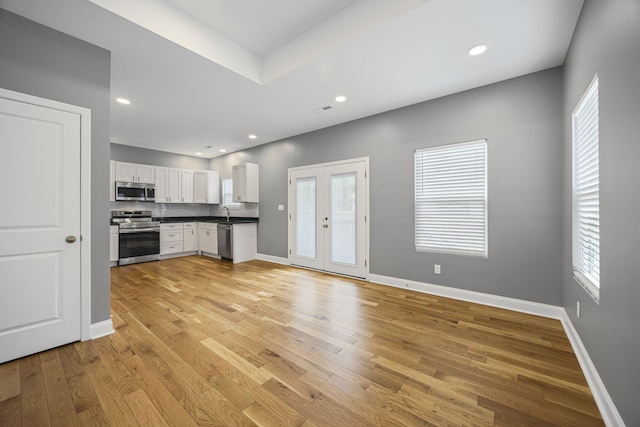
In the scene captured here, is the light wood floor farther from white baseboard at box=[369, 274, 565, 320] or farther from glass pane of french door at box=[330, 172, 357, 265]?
glass pane of french door at box=[330, 172, 357, 265]

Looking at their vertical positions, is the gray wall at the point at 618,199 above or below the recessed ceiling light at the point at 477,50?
below

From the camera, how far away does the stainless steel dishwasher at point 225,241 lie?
5.79 meters

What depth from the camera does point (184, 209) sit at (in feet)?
23.9

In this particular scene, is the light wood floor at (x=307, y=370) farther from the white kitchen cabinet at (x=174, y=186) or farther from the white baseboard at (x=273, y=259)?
the white kitchen cabinet at (x=174, y=186)

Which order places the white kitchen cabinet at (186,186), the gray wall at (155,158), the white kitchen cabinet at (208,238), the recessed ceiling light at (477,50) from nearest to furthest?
the recessed ceiling light at (477,50), the gray wall at (155,158), the white kitchen cabinet at (208,238), the white kitchen cabinet at (186,186)

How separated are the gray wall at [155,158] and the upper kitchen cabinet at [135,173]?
0.40 metres

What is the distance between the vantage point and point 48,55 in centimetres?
215

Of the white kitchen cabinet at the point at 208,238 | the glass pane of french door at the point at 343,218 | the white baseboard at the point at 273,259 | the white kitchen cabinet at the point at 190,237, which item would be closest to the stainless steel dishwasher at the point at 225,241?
the white kitchen cabinet at the point at 208,238

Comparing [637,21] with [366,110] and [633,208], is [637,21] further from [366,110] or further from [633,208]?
[366,110]

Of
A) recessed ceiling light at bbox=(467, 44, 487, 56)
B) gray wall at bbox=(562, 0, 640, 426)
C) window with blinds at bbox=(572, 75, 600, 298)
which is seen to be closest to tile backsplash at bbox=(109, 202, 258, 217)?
recessed ceiling light at bbox=(467, 44, 487, 56)

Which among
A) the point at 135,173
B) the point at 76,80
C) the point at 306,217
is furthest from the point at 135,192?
the point at 76,80

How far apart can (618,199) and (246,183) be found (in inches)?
224

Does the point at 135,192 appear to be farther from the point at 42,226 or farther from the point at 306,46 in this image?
the point at 306,46

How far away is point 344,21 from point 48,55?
102 inches
